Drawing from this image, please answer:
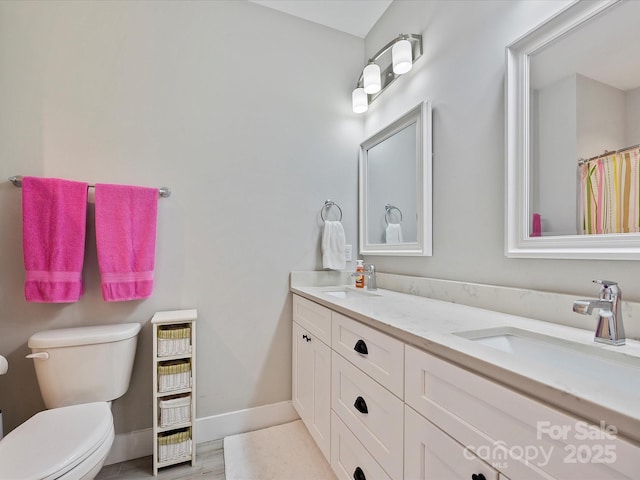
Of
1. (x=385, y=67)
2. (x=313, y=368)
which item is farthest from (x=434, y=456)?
(x=385, y=67)

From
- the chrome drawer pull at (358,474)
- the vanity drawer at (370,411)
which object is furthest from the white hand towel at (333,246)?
the chrome drawer pull at (358,474)

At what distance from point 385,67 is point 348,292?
149 cm

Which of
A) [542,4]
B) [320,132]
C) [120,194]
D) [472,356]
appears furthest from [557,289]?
[120,194]

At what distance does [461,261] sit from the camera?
1.27 metres

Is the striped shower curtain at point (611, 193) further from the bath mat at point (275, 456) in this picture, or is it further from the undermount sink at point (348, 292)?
the bath mat at point (275, 456)

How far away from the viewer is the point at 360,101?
1.95m

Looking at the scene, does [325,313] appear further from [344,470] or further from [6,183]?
[6,183]

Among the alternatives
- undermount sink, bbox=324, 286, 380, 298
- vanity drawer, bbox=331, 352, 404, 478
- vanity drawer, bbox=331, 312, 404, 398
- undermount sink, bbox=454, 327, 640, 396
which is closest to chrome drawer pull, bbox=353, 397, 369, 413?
vanity drawer, bbox=331, 352, 404, 478

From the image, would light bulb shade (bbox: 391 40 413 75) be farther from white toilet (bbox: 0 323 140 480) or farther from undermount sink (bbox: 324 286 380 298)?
white toilet (bbox: 0 323 140 480)

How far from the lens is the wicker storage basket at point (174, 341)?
4.71 ft

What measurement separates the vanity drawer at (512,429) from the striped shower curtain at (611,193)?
637 millimetres

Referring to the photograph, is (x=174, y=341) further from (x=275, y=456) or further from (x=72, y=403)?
(x=275, y=456)

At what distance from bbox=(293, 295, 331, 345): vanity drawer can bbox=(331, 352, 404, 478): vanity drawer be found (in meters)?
0.13

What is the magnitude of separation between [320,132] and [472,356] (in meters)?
1.74
